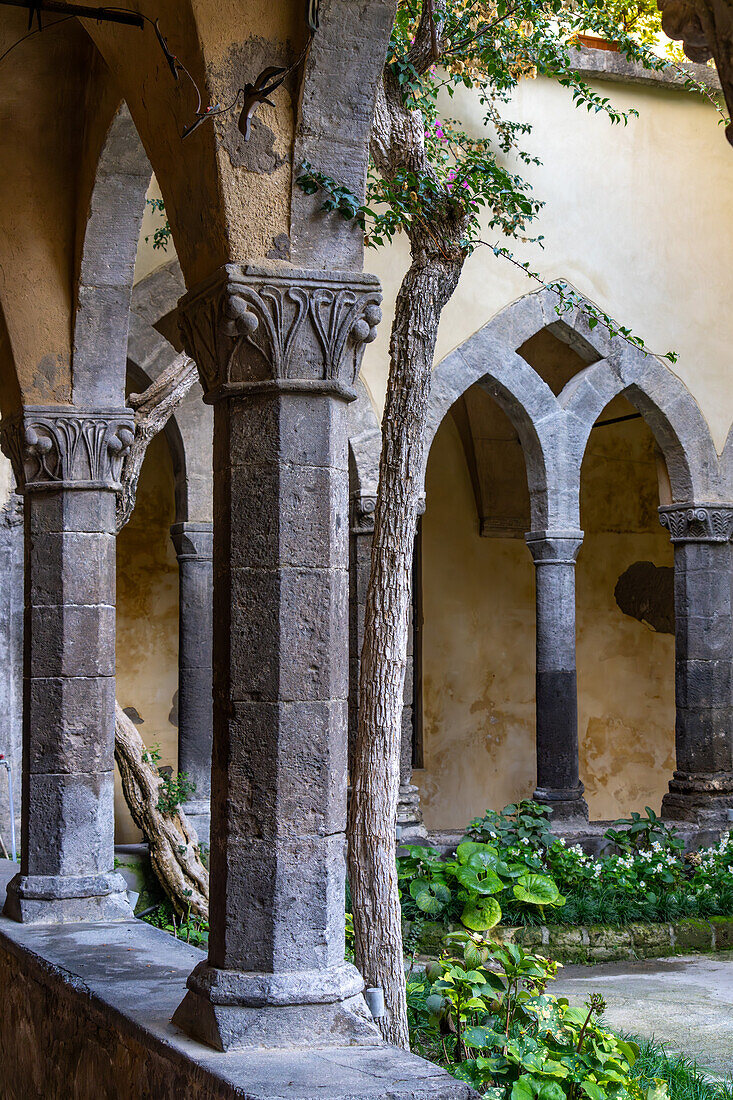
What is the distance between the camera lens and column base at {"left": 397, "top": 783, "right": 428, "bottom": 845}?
8109 millimetres

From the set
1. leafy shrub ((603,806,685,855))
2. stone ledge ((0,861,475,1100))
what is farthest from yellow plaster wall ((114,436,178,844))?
stone ledge ((0,861,475,1100))

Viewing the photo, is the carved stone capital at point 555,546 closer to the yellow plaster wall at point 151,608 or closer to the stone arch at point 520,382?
the stone arch at point 520,382

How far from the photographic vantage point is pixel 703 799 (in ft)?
30.2

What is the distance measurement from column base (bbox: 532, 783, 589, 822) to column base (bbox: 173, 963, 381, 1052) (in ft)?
20.1

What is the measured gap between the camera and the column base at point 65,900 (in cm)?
471

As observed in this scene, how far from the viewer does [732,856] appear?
27.6 ft

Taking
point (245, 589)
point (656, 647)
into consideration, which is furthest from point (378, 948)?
point (656, 647)

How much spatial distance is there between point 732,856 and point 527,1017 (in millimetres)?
5169

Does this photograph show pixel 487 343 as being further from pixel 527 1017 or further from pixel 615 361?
pixel 527 1017

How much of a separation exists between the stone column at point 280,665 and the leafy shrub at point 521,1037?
63 cm

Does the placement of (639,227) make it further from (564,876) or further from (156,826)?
(156,826)

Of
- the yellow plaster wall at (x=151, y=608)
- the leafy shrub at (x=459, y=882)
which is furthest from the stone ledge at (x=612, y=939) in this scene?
the yellow plaster wall at (x=151, y=608)

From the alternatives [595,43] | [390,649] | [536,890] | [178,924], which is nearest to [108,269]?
[390,649]

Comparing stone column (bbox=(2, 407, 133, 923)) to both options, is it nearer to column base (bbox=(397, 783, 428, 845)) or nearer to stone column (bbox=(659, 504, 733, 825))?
column base (bbox=(397, 783, 428, 845))
